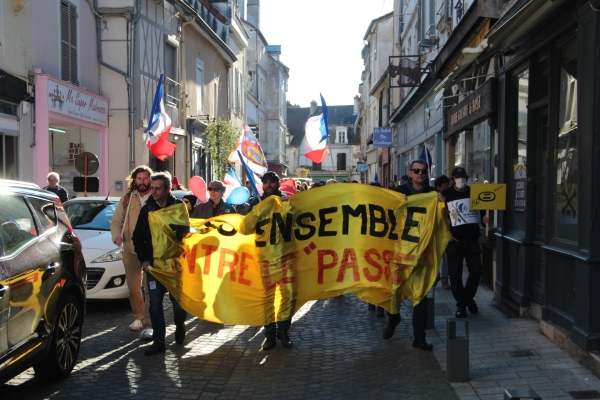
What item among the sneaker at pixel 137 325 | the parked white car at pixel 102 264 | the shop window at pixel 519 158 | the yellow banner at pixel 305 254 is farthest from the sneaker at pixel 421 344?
the parked white car at pixel 102 264

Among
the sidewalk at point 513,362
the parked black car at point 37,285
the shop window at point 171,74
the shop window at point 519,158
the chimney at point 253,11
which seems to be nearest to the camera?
the parked black car at point 37,285

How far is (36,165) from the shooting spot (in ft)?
49.5

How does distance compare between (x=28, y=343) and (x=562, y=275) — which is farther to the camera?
(x=562, y=275)

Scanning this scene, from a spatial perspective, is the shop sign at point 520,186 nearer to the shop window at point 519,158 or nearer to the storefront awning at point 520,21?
the shop window at point 519,158

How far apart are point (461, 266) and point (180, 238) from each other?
3669mm

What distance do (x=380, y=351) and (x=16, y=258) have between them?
12.2 ft

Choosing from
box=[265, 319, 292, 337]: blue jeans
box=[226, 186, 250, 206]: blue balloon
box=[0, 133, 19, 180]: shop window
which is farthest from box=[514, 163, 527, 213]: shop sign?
box=[0, 133, 19, 180]: shop window

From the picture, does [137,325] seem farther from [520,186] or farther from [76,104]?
[76,104]

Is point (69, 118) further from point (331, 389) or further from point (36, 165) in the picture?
point (331, 389)

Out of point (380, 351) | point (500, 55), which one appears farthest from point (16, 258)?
point (500, 55)

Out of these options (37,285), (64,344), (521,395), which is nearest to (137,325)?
(64,344)

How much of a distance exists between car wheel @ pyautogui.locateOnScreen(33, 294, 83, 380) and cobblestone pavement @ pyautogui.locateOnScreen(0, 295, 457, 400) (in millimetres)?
127

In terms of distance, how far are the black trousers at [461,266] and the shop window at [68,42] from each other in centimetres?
Result: 1208

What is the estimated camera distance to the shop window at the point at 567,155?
258 inches
